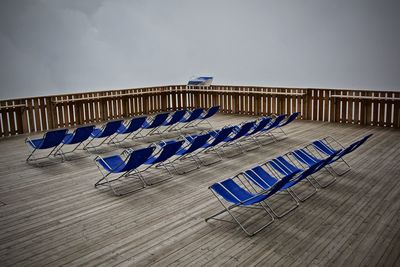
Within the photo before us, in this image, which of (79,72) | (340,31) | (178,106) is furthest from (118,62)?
(340,31)

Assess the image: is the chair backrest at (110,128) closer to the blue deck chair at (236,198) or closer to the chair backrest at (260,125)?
the chair backrest at (260,125)

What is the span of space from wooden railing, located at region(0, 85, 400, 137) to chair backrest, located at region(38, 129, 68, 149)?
13.0 ft

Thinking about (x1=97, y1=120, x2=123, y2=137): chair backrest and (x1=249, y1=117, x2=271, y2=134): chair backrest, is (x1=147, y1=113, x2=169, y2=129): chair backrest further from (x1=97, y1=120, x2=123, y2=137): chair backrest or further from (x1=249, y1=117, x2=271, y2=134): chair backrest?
(x1=249, y1=117, x2=271, y2=134): chair backrest

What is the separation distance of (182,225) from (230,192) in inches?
30.1

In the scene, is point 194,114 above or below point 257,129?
below

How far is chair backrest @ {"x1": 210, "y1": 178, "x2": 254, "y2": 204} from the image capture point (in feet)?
16.3

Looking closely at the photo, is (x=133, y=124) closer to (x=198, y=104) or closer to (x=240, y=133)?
(x=240, y=133)

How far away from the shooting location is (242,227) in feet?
15.7

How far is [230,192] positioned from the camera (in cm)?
502

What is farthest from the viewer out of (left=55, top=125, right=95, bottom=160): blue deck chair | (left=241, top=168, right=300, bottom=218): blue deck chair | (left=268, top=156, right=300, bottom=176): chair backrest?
(left=55, top=125, right=95, bottom=160): blue deck chair

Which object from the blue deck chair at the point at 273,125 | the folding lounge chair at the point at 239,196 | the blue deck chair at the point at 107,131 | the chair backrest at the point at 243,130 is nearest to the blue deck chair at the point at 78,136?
the blue deck chair at the point at 107,131

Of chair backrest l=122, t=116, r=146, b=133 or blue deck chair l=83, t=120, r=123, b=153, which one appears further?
chair backrest l=122, t=116, r=146, b=133

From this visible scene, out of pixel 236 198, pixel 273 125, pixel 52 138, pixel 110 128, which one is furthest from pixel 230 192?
pixel 110 128

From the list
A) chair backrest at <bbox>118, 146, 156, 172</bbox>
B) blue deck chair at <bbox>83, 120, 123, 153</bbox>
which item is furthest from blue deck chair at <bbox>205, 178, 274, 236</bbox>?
blue deck chair at <bbox>83, 120, 123, 153</bbox>
